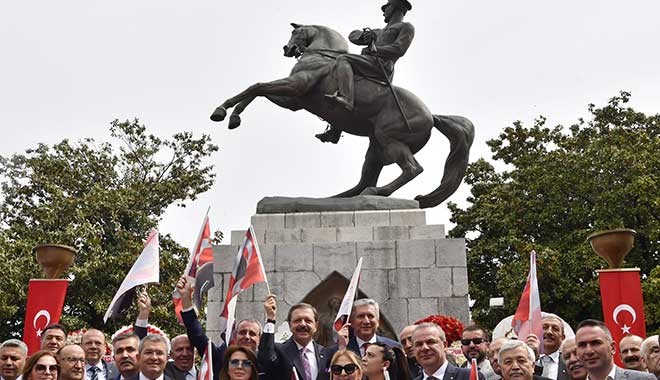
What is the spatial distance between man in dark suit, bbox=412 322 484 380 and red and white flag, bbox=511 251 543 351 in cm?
163

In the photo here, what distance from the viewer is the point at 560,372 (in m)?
6.98

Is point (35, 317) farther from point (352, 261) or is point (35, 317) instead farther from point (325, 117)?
point (325, 117)

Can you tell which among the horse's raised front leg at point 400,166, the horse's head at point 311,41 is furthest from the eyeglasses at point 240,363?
the horse's head at point 311,41

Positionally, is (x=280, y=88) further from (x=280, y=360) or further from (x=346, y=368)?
(x=346, y=368)

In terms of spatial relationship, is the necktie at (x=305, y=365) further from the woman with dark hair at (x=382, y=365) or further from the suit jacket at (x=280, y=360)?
the woman with dark hair at (x=382, y=365)

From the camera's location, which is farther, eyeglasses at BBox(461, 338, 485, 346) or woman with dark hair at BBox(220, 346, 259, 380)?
eyeglasses at BBox(461, 338, 485, 346)

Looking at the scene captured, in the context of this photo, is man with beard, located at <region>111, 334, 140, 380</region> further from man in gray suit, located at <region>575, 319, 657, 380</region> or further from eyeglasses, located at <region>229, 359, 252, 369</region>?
man in gray suit, located at <region>575, 319, 657, 380</region>

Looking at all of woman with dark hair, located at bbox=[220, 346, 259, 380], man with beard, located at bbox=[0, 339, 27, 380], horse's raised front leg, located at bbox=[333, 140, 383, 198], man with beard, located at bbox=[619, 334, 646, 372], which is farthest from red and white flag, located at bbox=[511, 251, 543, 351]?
horse's raised front leg, located at bbox=[333, 140, 383, 198]

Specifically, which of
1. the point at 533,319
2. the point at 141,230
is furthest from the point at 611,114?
the point at 533,319

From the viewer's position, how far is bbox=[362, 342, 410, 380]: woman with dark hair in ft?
18.5

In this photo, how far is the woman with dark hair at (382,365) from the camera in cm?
564

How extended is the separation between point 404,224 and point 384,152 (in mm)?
1395

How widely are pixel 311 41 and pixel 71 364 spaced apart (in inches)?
329

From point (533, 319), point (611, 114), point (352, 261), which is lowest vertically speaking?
point (533, 319)
